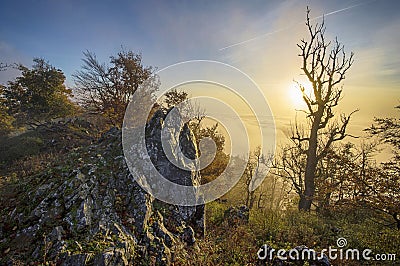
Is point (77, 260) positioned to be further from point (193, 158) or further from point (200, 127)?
point (200, 127)

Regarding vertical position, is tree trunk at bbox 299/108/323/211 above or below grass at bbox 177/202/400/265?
above

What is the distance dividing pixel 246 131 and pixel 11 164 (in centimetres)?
1633

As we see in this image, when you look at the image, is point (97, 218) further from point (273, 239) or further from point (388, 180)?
point (388, 180)

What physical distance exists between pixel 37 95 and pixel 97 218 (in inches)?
707

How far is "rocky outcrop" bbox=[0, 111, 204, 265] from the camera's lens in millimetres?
5195

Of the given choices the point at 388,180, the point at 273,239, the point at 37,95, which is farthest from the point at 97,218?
the point at 37,95

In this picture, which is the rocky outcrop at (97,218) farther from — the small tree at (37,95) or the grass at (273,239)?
the small tree at (37,95)

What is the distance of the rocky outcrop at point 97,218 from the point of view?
17.0ft

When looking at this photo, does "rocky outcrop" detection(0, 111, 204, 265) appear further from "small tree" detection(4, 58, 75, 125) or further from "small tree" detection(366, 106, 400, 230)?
"small tree" detection(4, 58, 75, 125)

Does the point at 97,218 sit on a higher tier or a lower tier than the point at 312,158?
lower

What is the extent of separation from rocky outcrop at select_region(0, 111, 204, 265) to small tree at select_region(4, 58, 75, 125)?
13.8 m

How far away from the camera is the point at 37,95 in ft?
61.4

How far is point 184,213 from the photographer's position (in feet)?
27.3

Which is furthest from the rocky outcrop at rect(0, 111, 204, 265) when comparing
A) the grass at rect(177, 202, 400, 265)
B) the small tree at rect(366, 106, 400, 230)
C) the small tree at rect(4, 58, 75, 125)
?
the small tree at rect(4, 58, 75, 125)
